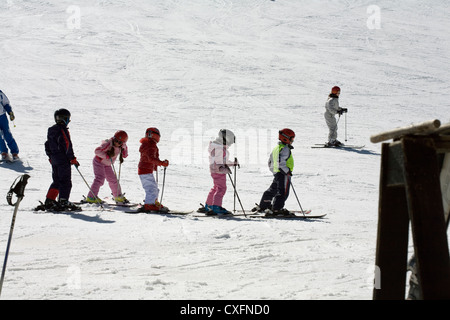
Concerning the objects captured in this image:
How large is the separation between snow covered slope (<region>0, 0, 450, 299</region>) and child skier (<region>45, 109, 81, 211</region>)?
0.56 meters

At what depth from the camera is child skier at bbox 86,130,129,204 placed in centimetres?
966

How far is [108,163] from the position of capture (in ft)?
32.4

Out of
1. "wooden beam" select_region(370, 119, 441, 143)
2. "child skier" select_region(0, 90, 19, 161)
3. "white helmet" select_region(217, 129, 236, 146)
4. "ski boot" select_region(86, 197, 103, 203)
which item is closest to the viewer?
"wooden beam" select_region(370, 119, 441, 143)

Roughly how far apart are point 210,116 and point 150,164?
438 inches

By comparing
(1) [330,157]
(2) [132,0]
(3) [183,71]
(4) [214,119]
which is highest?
(2) [132,0]

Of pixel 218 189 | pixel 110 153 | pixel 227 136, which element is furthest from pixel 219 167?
pixel 110 153

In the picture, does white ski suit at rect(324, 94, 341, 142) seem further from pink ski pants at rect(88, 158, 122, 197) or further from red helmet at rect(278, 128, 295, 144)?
pink ski pants at rect(88, 158, 122, 197)

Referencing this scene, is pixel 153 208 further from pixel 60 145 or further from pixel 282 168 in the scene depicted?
pixel 282 168

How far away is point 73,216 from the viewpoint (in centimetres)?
855

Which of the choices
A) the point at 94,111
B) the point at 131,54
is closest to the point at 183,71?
the point at 131,54

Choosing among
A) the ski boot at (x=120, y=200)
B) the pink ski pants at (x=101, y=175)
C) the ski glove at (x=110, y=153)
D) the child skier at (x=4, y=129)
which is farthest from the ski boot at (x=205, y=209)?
the child skier at (x=4, y=129)

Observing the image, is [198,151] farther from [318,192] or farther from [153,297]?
[153,297]

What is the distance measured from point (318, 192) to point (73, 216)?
5.10 meters

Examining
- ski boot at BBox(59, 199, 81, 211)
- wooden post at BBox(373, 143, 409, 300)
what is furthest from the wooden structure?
ski boot at BBox(59, 199, 81, 211)
